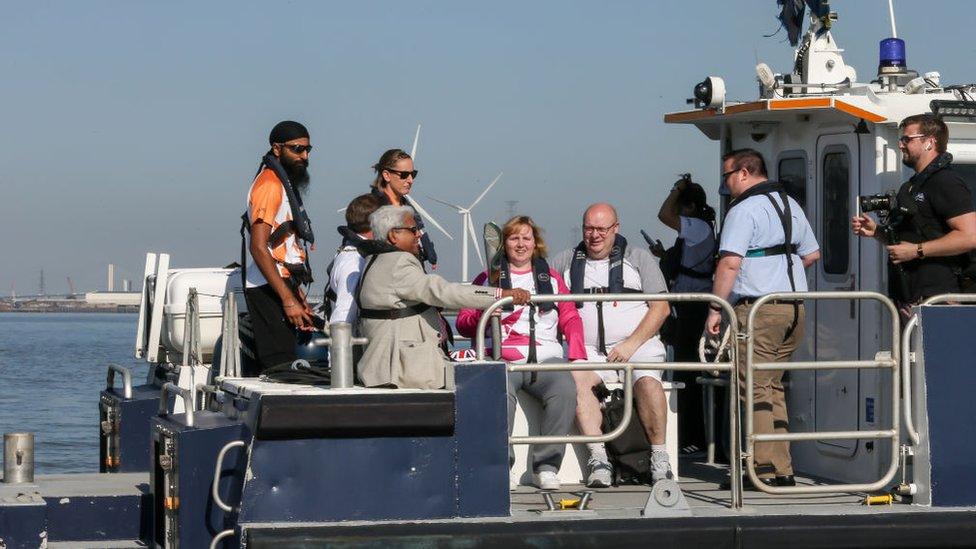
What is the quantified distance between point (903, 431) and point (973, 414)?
13.2 inches

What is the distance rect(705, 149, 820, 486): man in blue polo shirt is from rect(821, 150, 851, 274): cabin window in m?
0.50

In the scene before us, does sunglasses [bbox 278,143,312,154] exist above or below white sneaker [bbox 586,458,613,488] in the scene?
above

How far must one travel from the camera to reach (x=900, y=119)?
7398 mm

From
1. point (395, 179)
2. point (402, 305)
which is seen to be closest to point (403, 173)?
point (395, 179)

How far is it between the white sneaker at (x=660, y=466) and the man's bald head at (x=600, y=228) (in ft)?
3.40

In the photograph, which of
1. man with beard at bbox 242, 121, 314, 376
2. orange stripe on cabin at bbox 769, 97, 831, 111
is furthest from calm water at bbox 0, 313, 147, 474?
orange stripe on cabin at bbox 769, 97, 831, 111

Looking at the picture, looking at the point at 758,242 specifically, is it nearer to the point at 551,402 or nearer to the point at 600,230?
the point at 600,230

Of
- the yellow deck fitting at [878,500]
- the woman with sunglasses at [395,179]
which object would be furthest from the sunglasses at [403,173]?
the yellow deck fitting at [878,500]

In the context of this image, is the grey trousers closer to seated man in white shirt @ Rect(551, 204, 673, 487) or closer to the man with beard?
seated man in white shirt @ Rect(551, 204, 673, 487)

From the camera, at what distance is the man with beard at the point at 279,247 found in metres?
7.46

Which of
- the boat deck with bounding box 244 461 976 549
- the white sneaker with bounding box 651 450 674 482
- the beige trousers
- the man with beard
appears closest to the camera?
the boat deck with bounding box 244 461 976 549

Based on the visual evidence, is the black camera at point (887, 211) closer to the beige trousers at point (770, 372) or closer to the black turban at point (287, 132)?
the beige trousers at point (770, 372)

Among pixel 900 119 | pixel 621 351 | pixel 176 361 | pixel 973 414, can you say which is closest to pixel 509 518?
pixel 621 351

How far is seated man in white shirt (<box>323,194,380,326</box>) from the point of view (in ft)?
24.2
